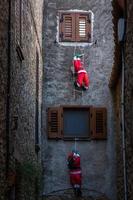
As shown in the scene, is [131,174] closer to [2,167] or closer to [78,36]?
[2,167]

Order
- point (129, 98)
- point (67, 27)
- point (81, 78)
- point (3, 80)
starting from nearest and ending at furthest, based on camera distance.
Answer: point (3, 80)
point (129, 98)
point (81, 78)
point (67, 27)

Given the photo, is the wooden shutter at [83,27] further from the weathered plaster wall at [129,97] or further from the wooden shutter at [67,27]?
the weathered plaster wall at [129,97]

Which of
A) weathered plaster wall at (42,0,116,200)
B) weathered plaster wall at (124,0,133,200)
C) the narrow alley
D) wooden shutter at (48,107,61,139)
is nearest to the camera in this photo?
weathered plaster wall at (124,0,133,200)

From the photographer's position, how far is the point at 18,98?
9984 mm

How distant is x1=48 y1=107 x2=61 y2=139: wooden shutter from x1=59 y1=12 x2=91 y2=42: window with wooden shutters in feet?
7.11

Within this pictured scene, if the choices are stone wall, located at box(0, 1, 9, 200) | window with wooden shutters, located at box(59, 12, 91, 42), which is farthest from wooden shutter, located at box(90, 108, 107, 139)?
stone wall, located at box(0, 1, 9, 200)

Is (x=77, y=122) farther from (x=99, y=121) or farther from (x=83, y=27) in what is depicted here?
(x=83, y=27)

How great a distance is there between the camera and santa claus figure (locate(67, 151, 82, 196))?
15.5 metres

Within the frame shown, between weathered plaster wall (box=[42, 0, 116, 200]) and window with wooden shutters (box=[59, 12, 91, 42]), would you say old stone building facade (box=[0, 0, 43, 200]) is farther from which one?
window with wooden shutters (box=[59, 12, 91, 42])

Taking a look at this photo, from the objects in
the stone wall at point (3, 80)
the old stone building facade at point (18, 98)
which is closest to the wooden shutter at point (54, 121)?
the old stone building facade at point (18, 98)

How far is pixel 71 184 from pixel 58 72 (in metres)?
3.26

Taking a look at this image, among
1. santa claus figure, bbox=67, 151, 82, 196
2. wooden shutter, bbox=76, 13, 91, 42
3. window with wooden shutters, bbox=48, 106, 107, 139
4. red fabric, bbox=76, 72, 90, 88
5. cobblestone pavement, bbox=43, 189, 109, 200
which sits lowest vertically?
cobblestone pavement, bbox=43, 189, 109, 200

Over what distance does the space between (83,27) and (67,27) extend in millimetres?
480

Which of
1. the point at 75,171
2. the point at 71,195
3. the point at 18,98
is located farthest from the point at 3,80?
the point at 71,195
